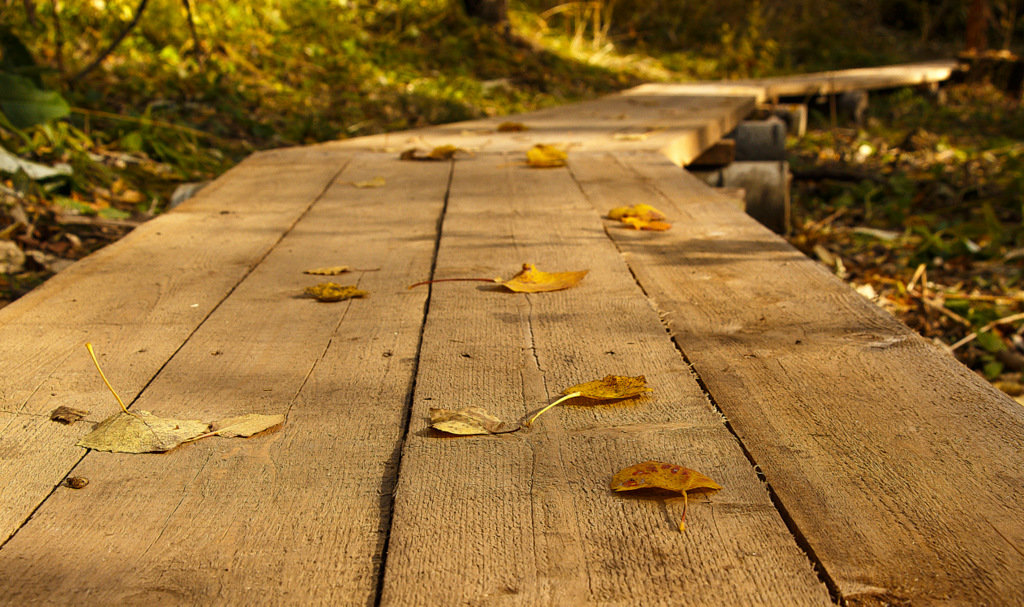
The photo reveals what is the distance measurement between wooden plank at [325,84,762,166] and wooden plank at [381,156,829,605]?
1.88 m

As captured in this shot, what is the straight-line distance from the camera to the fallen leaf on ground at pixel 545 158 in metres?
2.84

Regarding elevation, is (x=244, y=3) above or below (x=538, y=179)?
above

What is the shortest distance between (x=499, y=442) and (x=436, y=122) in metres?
4.62

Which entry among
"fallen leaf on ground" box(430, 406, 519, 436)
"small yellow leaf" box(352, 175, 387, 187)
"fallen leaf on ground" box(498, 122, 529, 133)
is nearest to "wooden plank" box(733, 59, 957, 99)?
"fallen leaf on ground" box(498, 122, 529, 133)

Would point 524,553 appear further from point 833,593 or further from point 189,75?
point 189,75

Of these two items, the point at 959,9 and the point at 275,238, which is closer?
the point at 275,238

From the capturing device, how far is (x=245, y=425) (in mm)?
994

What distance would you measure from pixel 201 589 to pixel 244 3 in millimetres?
6258

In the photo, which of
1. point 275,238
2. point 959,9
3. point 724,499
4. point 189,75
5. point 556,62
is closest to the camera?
point 724,499

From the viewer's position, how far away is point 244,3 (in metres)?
6.23

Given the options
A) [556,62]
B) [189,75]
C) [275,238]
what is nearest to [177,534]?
[275,238]

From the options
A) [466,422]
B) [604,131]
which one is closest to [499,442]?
[466,422]

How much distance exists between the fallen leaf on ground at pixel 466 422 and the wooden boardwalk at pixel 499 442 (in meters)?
0.01

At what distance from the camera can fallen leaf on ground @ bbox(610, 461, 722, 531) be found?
84 cm
